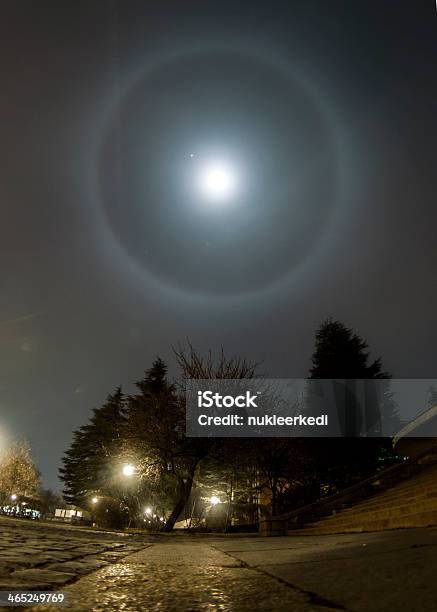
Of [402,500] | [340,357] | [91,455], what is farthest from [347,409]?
[91,455]

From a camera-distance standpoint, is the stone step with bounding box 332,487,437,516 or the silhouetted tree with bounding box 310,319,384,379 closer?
the stone step with bounding box 332,487,437,516

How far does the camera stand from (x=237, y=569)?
363cm

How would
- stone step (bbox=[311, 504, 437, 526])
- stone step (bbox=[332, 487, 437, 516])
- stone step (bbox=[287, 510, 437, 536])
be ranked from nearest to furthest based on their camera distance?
1. stone step (bbox=[287, 510, 437, 536])
2. stone step (bbox=[311, 504, 437, 526])
3. stone step (bbox=[332, 487, 437, 516])

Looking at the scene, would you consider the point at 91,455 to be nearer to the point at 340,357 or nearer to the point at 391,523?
the point at 340,357

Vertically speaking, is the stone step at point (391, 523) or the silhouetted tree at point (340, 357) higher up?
the silhouetted tree at point (340, 357)

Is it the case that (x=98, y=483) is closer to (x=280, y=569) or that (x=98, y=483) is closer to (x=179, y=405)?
(x=179, y=405)

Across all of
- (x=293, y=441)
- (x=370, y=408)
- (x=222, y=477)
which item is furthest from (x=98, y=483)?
(x=370, y=408)

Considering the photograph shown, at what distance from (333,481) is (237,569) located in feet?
77.0

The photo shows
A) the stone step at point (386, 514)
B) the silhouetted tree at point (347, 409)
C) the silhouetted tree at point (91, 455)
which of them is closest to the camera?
the stone step at point (386, 514)

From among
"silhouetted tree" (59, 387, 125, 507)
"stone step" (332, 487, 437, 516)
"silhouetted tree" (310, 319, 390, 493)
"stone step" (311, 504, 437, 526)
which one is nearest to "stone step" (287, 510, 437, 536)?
"stone step" (311, 504, 437, 526)

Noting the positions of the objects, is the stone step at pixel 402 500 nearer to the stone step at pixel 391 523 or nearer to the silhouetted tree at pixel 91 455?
the stone step at pixel 391 523

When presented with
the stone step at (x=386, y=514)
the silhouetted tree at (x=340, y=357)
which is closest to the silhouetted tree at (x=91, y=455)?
the silhouetted tree at (x=340, y=357)

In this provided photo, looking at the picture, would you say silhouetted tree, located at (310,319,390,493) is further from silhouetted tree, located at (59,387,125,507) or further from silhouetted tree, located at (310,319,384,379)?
silhouetted tree, located at (59,387,125,507)

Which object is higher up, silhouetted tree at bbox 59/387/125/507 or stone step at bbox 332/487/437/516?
silhouetted tree at bbox 59/387/125/507
